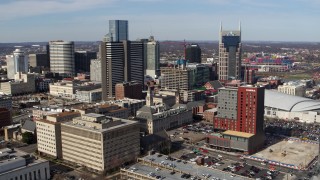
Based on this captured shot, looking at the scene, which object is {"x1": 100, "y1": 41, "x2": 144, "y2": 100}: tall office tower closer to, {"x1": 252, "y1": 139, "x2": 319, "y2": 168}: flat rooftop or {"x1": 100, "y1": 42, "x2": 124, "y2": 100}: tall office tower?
{"x1": 100, "y1": 42, "x2": 124, "y2": 100}: tall office tower

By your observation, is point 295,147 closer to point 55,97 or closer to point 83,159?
point 83,159

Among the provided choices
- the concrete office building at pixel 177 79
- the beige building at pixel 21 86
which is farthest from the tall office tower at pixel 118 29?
the concrete office building at pixel 177 79

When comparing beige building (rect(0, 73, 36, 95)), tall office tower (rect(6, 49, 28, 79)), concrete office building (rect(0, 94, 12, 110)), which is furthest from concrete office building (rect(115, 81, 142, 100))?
tall office tower (rect(6, 49, 28, 79))

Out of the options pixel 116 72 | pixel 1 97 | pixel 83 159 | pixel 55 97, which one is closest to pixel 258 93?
pixel 83 159

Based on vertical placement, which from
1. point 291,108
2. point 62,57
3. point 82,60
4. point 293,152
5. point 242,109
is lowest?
point 293,152

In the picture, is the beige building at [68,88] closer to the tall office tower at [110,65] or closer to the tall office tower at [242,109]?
the tall office tower at [110,65]

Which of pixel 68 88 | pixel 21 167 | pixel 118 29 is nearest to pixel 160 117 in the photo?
pixel 21 167

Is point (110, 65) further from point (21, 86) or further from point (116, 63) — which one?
point (21, 86)
